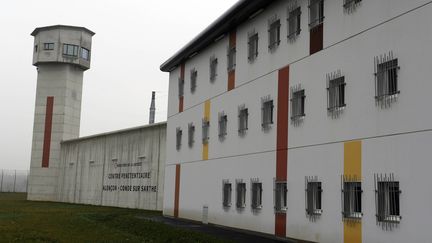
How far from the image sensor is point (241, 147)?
2361cm

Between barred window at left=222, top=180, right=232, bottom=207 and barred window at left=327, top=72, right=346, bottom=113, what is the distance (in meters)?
8.84

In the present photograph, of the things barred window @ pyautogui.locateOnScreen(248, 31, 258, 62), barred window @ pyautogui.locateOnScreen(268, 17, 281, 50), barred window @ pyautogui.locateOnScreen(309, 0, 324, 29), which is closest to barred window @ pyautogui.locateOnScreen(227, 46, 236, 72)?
barred window @ pyautogui.locateOnScreen(248, 31, 258, 62)

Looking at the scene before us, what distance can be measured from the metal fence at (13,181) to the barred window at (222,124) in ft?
284

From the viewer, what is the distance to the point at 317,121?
58.5 ft

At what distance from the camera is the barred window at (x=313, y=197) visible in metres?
17.5

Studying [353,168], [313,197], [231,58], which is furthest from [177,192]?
[353,168]

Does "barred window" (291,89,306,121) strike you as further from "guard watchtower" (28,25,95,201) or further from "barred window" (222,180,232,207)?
"guard watchtower" (28,25,95,201)

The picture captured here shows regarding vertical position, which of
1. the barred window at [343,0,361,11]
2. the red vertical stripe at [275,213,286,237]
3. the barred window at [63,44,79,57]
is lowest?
the red vertical stripe at [275,213,286,237]

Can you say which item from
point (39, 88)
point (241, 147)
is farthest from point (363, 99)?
point (39, 88)

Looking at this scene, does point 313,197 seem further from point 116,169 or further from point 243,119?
point 116,169

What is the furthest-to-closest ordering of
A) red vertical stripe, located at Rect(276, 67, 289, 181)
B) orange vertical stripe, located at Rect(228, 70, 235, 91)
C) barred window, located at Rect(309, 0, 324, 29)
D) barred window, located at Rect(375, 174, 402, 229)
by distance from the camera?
orange vertical stripe, located at Rect(228, 70, 235, 91) → red vertical stripe, located at Rect(276, 67, 289, 181) → barred window, located at Rect(309, 0, 324, 29) → barred window, located at Rect(375, 174, 402, 229)

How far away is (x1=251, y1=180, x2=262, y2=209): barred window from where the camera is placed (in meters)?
21.7

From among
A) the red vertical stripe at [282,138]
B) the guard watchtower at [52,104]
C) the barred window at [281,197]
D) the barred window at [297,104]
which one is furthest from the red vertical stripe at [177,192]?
the guard watchtower at [52,104]

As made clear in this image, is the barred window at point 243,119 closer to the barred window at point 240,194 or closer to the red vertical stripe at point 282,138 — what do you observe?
the barred window at point 240,194
